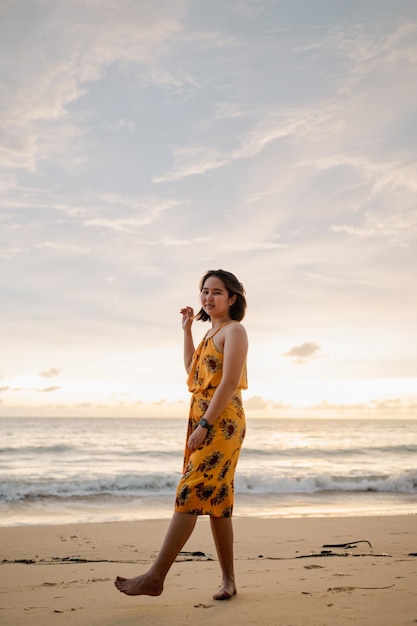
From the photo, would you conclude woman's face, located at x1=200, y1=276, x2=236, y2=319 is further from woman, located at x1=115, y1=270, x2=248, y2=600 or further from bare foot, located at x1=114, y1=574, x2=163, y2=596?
bare foot, located at x1=114, y1=574, x2=163, y2=596

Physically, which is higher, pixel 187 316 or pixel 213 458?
pixel 187 316

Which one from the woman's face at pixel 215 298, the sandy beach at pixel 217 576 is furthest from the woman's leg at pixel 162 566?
the woman's face at pixel 215 298

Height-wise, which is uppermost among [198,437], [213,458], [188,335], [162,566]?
[188,335]

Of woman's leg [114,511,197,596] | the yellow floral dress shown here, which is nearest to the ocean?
woman's leg [114,511,197,596]

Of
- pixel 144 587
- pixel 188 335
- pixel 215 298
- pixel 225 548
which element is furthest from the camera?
pixel 188 335

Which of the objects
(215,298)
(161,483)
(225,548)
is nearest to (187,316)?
(215,298)

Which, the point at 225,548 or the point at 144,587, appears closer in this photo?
the point at 144,587

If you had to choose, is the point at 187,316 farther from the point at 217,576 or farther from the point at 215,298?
the point at 217,576

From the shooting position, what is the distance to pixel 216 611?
10.9 ft

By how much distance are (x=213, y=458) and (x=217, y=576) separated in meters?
1.71

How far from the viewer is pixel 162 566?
3342mm

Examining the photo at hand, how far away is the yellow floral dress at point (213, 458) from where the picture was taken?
11.3 feet

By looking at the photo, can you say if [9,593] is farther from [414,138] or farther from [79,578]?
[414,138]

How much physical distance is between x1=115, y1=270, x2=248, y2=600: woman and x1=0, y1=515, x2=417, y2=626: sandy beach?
0.87ft
